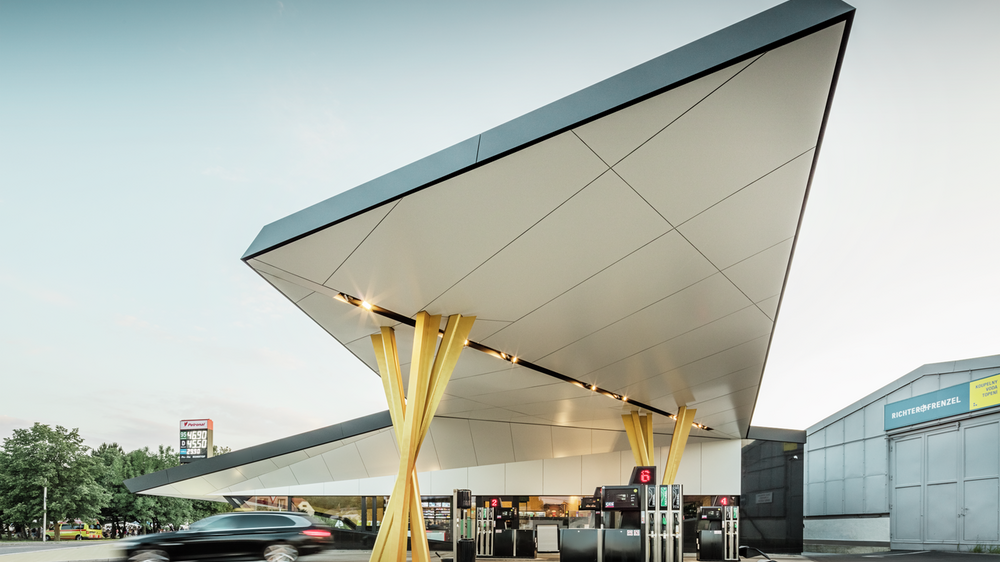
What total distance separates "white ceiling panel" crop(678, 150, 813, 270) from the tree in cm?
6014

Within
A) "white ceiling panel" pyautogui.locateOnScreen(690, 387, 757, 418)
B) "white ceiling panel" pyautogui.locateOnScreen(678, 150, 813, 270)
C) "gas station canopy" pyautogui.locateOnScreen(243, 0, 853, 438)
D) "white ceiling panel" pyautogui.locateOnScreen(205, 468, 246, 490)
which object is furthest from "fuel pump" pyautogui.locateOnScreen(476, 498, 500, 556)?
"white ceiling panel" pyautogui.locateOnScreen(678, 150, 813, 270)

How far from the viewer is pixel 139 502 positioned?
62.7 metres

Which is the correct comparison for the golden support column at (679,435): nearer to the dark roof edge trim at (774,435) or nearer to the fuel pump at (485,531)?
the fuel pump at (485,531)

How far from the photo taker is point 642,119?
666cm

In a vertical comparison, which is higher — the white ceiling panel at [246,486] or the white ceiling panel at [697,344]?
the white ceiling panel at [697,344]

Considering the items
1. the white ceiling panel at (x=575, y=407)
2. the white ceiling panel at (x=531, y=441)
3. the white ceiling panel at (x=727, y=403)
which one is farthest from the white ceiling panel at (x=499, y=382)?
the white ceiling panel at (x=531, y=441)

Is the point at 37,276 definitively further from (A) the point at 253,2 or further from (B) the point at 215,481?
(A) the point at 253,2

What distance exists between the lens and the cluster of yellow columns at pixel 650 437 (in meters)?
24.8

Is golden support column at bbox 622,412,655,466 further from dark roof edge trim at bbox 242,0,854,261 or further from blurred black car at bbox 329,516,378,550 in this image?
dark roof edge trim at bbox 242,0,854,261

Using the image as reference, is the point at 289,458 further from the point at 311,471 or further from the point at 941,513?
the point at 941,513

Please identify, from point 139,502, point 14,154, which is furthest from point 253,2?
point 139,502

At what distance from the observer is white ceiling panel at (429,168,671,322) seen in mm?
8250

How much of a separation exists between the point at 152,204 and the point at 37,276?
855 cm

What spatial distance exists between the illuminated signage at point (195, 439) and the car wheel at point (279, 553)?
4416 centimetres
